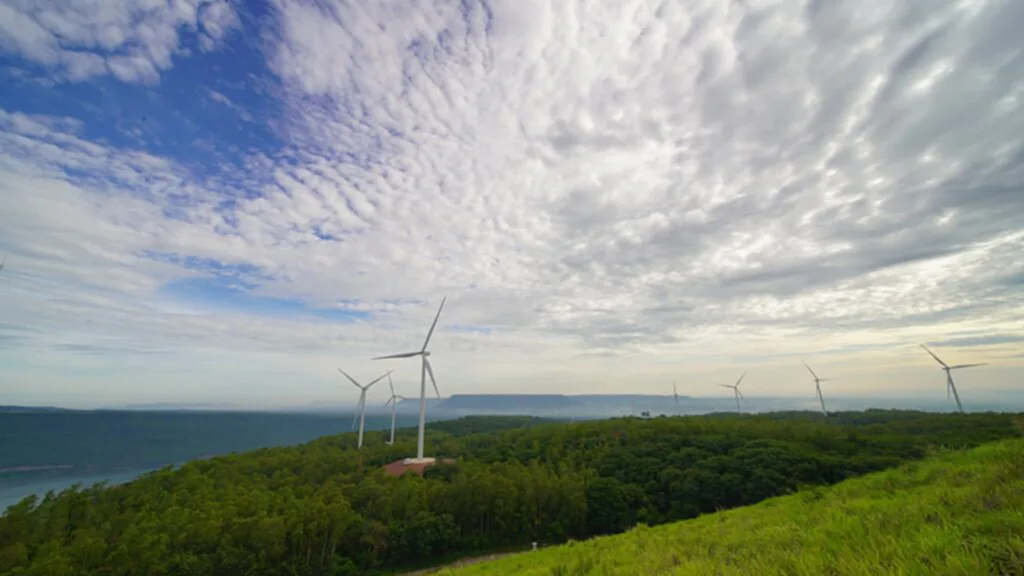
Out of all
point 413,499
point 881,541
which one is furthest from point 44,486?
point 881,541

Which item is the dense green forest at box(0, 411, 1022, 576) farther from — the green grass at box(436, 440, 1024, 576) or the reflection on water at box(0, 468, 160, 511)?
the reflection on water at box(0, 468, 160, 511)

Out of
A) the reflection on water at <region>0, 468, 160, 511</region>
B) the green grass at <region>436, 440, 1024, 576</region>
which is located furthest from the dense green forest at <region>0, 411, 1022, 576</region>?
the reflection on water at <region>0, 468, 160, 511</region>

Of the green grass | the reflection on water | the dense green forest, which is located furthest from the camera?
the reflection on water

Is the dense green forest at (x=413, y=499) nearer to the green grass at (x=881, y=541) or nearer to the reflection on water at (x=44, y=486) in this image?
the green grass at (x=881, y=541)

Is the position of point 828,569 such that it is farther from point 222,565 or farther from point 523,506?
point 523,506

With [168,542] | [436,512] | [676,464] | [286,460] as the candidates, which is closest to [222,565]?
[168,542]
